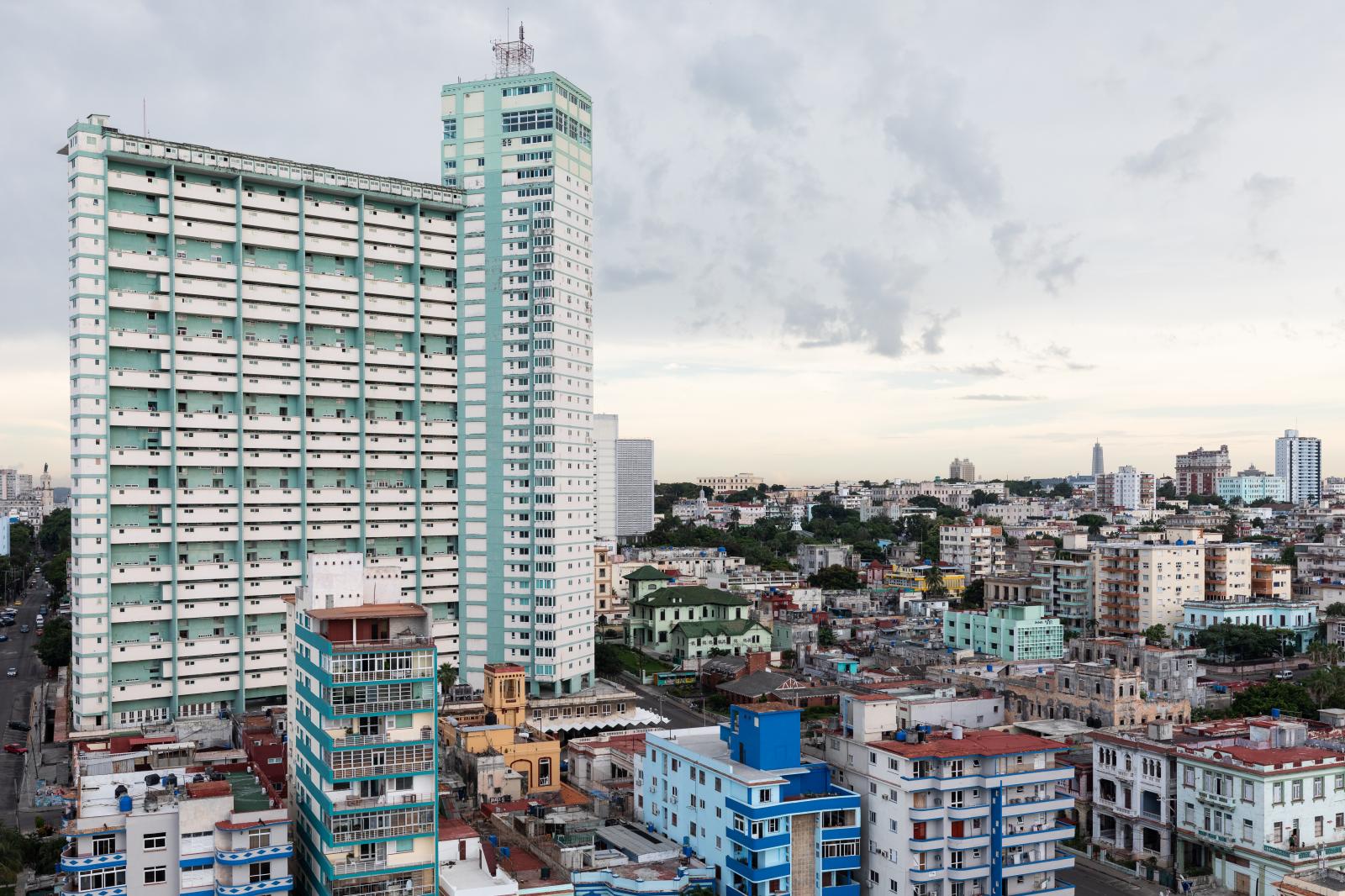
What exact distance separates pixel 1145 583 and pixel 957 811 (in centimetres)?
7124

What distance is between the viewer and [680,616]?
107m

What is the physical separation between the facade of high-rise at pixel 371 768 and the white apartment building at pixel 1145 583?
282 ft

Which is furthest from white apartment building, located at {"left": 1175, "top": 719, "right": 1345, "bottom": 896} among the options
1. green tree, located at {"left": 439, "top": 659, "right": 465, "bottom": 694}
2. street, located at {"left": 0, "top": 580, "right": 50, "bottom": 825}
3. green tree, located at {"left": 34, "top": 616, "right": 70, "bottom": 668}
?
green tree, located at {"left": 34, "top": 616, "right": 70, "bottom": 668}

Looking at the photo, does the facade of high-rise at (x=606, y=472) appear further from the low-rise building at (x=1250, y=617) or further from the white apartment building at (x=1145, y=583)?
the low-rise building at (x=1250, y=617)

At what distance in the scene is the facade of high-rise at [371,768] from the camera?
129 feet

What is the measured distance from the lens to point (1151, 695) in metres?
72.4

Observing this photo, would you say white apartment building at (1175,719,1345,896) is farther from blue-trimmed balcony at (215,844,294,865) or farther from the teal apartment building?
blue-trimmed balcony at (215,844,294,865)

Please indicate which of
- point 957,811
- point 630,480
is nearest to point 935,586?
point 630,480

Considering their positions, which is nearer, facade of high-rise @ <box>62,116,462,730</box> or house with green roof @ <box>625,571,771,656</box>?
facade of high-rise @ <box>62,116,462,730</box>

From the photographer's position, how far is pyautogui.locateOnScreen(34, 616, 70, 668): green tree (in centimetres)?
9206

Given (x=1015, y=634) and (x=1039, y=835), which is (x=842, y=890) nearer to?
(x=1039, y=835)

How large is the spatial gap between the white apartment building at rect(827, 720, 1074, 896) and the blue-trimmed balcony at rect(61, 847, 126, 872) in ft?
93.0

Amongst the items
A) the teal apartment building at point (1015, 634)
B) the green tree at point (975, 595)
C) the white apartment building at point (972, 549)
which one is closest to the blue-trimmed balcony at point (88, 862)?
the teal apartment building at point (1015, 634)

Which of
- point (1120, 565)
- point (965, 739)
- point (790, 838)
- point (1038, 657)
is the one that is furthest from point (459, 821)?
point (1120, 565)
